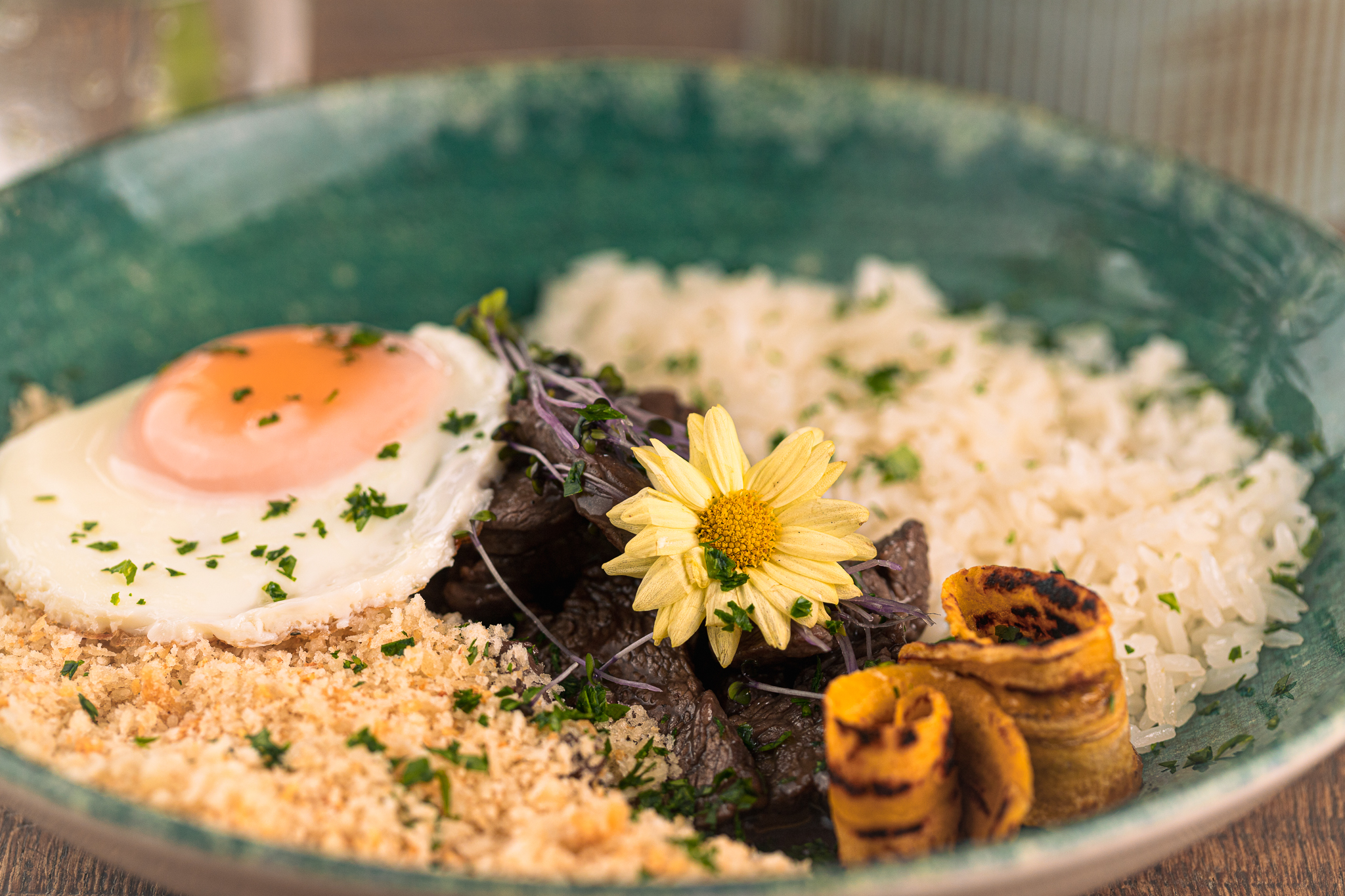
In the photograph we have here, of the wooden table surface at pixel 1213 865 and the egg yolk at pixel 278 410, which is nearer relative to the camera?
the wooden table surface at pixel 1213 865

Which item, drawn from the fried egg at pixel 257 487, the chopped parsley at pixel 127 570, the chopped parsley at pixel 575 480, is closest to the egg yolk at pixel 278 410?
the fried egg at pixel 257 487

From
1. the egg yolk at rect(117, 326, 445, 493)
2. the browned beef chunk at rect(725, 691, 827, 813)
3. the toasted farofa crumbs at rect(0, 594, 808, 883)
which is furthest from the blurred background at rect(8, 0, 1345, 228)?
the browned beef chunk at rect(725, 691, 827, 813)

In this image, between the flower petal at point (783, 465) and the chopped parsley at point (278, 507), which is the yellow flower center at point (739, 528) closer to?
the flower petal at point (783, 465)

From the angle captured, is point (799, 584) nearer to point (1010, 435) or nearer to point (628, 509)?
point (628, 509)

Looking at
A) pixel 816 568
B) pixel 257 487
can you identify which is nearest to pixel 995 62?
pixel 816 568

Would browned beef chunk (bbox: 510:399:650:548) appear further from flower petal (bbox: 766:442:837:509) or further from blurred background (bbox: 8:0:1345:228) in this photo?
blurred background (bbox: 8:0:1345:228)

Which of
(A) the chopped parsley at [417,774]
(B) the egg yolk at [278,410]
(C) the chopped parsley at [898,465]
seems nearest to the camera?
(A) the chopped parsley at [417,774]
